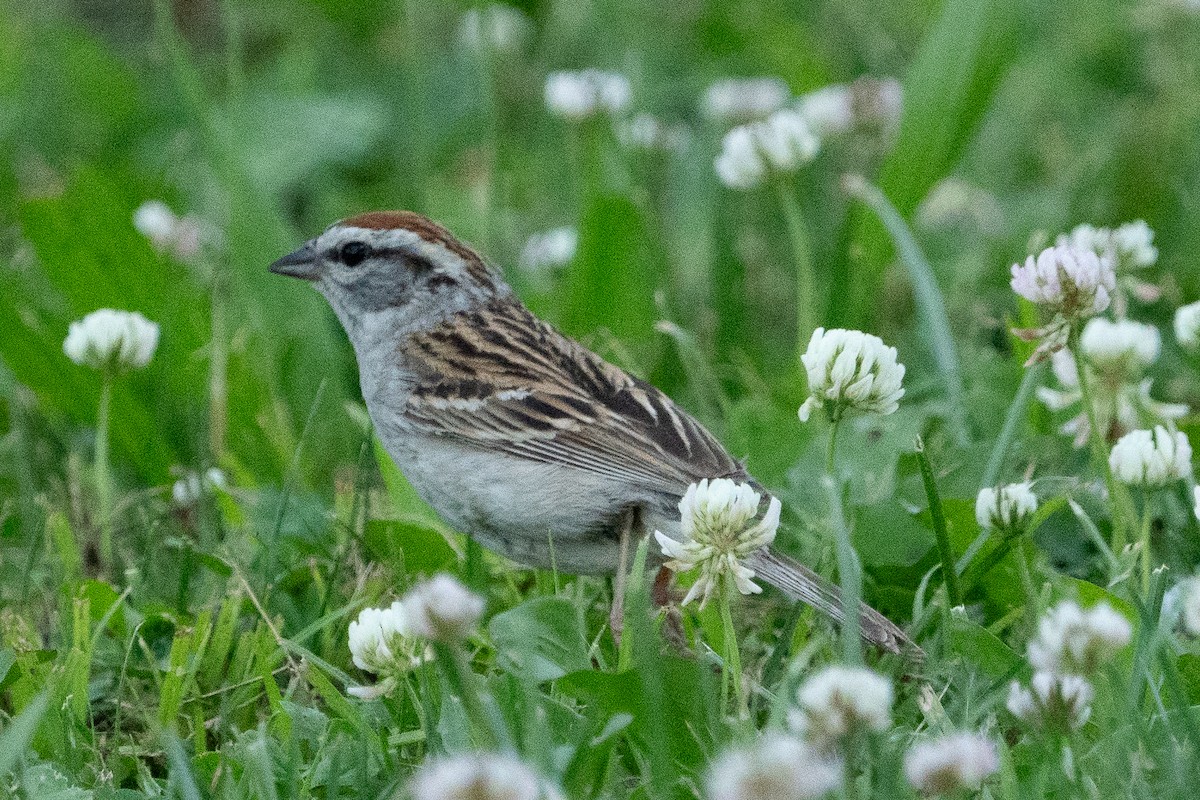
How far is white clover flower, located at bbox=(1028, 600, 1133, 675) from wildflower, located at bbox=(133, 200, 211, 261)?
3.50 m

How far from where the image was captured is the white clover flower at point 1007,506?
2.90m

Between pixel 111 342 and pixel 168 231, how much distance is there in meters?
1.50

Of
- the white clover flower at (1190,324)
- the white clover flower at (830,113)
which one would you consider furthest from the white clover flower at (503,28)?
the white clover flower at (1190,324)

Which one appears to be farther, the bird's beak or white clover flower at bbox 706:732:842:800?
the bird's beak

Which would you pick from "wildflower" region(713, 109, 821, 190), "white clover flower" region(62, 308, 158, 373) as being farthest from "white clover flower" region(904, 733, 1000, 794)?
"wildflower" region(713, 109, 821, 190)

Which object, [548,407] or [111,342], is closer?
[548,407]

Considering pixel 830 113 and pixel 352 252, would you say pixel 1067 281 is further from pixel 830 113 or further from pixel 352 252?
pixel 830 113

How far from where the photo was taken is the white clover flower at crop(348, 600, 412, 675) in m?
2.65

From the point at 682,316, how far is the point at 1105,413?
178cm

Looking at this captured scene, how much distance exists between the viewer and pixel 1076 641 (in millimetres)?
2027

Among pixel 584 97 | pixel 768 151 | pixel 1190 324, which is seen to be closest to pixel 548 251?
pixel 584 97

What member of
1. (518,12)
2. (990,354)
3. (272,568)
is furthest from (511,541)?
(518,12)

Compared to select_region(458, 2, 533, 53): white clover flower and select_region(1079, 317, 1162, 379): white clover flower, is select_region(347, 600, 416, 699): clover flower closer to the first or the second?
select_region(1079, 317, 1162, 379): white clover flower

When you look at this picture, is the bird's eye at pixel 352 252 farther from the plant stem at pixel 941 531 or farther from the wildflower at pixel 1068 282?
the wildflower at pixel 1068 282
